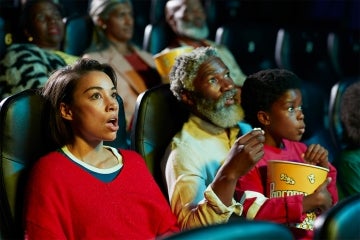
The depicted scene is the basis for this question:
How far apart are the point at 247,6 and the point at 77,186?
11.7 feet

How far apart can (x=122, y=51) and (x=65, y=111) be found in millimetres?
1584

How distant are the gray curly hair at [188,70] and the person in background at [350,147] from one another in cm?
58

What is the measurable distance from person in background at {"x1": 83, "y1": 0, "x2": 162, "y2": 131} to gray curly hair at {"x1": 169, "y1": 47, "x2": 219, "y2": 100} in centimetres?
77

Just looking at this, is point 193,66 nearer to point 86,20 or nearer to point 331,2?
point 86,20

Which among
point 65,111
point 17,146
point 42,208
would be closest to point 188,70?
point 65,111

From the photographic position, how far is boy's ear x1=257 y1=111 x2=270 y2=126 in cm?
245

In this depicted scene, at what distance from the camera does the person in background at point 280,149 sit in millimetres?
2168

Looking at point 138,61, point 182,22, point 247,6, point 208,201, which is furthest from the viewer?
point 247,6

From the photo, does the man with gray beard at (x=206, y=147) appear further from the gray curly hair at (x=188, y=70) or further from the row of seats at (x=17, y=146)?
the row of seats at (x=17, y=146)

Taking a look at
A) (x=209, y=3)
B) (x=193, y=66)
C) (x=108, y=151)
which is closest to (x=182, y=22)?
(x=209, y=3)

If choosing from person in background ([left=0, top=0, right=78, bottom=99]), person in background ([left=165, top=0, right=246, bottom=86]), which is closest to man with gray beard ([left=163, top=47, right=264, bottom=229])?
person in background ([left=0, top=0, right=78, bottom=99])

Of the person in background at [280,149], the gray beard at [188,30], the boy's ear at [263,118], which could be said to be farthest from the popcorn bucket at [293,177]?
the gray beard at [188,30]

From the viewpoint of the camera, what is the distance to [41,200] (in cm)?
195

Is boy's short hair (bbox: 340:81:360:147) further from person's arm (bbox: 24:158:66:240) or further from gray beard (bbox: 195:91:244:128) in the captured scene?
person's arm (bbox: 24:158:66:240)
